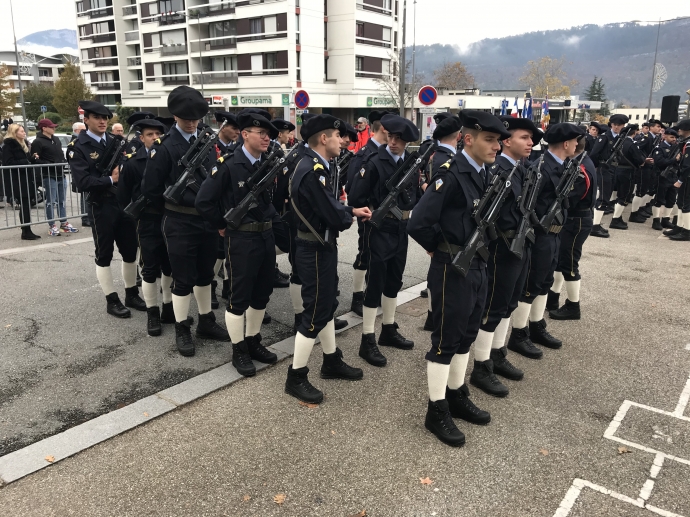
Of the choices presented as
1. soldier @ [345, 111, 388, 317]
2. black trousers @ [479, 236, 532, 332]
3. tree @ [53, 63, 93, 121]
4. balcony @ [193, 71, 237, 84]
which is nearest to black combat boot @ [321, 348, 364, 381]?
black trousers @ [479, 236, 532, 332]

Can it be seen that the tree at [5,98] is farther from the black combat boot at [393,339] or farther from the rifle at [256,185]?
the black combat boot at [393,339]

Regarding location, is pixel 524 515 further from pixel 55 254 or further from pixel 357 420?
pixel 55 254

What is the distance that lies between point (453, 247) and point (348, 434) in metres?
1.56

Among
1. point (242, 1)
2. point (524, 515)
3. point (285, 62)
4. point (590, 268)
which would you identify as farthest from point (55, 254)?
point (242, 1)

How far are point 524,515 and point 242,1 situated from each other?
51081 mm

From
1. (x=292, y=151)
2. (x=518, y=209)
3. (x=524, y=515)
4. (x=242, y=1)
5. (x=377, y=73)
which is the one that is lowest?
(x=524, y=515)

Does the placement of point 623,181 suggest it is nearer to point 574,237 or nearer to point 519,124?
point 574,237

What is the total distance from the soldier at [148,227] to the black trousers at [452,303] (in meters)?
3.11

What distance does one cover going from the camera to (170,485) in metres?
3.17

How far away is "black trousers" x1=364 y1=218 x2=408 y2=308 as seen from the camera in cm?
495

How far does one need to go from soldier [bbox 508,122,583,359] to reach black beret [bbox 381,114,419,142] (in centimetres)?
135

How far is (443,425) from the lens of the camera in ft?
12.2

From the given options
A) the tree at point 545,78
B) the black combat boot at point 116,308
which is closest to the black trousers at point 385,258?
the black combat boot at point 116,308

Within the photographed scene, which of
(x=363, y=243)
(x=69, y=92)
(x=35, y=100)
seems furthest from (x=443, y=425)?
(x=35, y=100)
